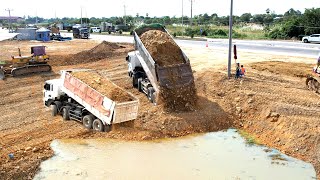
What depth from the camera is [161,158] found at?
1395 cm

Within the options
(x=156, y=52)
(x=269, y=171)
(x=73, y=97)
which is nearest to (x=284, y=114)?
(x=269, y=171)

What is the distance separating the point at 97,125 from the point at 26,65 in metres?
15.1

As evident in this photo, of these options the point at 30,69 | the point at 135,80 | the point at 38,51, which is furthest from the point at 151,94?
the point at 38,51

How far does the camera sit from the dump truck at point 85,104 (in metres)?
15.1

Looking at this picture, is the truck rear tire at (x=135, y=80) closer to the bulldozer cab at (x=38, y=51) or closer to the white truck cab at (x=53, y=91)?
the white truck cab at (x=53, y=91)

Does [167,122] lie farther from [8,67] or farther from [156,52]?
[8,67]

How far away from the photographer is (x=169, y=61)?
745 inches

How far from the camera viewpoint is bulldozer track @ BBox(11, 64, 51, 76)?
27.8 metres

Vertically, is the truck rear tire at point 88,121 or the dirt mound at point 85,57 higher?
the dirt mound at point 85,57

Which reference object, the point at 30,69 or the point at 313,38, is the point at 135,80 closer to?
the point at 30,69

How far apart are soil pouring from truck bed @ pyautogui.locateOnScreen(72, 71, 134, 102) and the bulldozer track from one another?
40.4ft

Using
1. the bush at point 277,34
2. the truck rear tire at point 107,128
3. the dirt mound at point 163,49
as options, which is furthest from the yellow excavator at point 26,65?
the bush at point 277,34

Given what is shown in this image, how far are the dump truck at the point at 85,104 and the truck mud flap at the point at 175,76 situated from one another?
2572 mm

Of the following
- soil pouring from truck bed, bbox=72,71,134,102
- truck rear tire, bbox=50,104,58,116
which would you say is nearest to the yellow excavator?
truck rear tire, bbox=50,104,58,116
